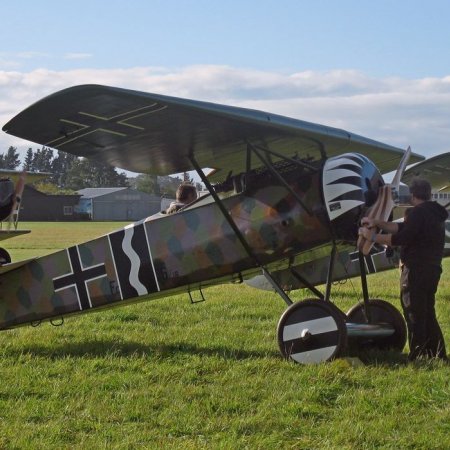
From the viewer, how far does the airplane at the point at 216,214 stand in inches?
240

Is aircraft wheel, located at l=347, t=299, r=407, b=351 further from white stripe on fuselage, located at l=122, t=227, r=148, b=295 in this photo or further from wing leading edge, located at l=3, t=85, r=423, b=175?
white stripe on fuselage, located at l=122, t=227, r=148, b=295

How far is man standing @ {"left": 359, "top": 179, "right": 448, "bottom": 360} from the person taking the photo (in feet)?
21.0

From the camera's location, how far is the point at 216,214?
698 centimetres

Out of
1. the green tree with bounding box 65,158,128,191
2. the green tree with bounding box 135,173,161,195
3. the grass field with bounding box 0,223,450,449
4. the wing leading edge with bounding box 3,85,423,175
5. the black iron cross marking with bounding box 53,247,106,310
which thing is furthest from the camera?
the green tree with bounding box 65,158,128,191

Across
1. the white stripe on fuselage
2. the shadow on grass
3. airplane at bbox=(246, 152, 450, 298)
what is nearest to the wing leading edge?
the white stripe on fuselage

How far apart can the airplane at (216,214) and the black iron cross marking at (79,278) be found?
0.04 feet

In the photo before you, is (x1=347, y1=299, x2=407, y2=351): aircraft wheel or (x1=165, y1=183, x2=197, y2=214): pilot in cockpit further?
(x1=165, y1=183, x2=197, y2=214): pilot in cockpit

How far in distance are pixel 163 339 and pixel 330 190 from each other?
2723mm

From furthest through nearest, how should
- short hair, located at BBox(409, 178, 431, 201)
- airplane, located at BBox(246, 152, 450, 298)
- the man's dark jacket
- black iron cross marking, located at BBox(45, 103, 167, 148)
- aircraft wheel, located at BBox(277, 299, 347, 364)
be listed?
1. airplane, located at BBox(246, 152, 450, 298)
2. short hair, located at BBox(409, 178, 431, 201)
3. the man's dark jacket
4. aircraft wheel, located at BBox(277, 299, 347, 364)
5. black iron cross marking, located at BBox(45, 103, 167, 148)

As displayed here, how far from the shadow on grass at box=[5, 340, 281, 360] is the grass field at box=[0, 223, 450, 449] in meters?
0.01

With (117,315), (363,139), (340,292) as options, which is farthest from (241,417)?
(340,292)

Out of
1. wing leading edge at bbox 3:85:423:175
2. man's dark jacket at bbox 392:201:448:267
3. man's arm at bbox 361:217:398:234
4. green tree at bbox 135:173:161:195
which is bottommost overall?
man's dark jacket at bbox 392:201:448:267

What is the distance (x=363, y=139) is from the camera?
26.0 feet

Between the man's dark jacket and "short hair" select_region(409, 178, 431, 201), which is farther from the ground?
"short hair" select_region(409, 178, 431, 201)
